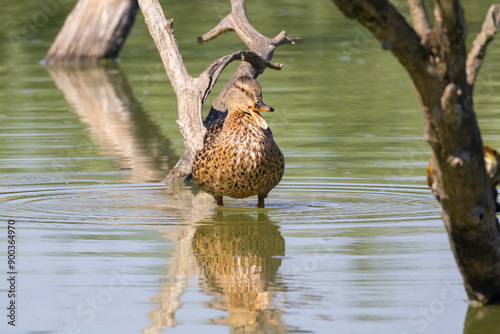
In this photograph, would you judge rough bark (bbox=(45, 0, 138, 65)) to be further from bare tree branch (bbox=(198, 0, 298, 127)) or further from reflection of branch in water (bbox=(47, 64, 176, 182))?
bare tree branch (bbox=(198, 0, 298, 127))

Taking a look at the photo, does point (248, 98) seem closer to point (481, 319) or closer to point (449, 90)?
point (481, 319)

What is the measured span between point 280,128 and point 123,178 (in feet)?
9.71

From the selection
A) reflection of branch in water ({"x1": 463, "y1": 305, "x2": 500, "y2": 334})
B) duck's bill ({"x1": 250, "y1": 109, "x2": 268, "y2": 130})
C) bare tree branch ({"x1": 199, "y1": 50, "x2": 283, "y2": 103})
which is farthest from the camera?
bare tree branch ({"x1": 199, "y1": 50, "x2": 283, "y2": 103})

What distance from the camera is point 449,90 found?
362cm

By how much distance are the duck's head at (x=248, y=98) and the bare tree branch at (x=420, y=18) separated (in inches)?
134

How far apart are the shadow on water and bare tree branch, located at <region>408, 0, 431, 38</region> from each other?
138 cm

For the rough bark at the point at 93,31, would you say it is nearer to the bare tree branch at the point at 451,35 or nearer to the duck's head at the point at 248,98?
the duck's head at the point at 248,98

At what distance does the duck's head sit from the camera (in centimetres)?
717

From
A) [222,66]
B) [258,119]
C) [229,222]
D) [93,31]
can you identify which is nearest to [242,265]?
[229,222]

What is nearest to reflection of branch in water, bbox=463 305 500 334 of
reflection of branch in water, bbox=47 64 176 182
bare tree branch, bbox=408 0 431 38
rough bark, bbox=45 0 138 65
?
bare tree branch, bbox=408 0 431 38

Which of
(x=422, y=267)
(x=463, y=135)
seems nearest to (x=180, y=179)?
(x=422, y=267)

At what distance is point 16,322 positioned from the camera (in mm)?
4332

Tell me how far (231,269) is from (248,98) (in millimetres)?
2216

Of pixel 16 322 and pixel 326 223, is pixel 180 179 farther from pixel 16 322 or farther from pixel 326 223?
pixel 16 322
